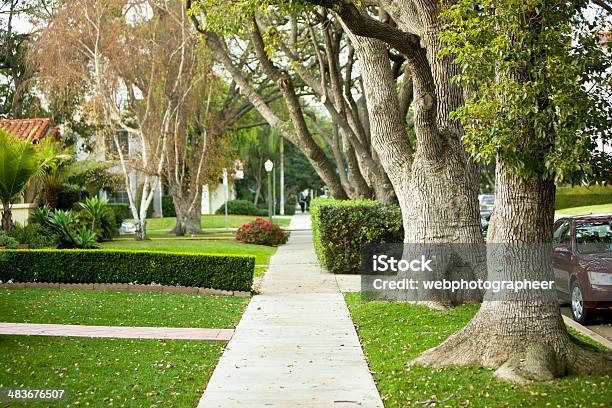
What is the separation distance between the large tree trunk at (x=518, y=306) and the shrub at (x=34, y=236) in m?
14.4

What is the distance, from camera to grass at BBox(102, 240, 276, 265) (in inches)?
1008

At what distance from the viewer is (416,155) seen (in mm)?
13719

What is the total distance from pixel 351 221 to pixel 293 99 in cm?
340

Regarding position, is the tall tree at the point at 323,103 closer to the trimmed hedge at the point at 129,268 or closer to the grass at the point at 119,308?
the trimmed hedge at the point at 129,268

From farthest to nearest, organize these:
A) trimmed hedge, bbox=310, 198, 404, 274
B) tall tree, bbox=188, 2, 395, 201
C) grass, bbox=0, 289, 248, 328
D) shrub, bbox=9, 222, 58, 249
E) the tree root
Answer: shrub, bbox=9, 222, 58, 249, tall tree, bbox=188, 2, 395, 201, trimmed hedge, bbox=310, 198, 404, 274, grass, bbox=0, 289, 248, 328, the tree root

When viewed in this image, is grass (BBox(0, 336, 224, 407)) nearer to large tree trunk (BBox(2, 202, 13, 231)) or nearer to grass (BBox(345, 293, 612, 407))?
grass (BBox(345, 293, 612, 407))

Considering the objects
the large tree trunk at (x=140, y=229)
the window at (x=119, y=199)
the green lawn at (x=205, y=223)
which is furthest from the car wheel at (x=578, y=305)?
the window at (x=119, y=199)

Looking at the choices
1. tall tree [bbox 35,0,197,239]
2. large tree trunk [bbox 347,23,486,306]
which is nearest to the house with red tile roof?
tall tree [bbox 35,0,197,239]

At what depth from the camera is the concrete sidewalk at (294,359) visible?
8.09 m

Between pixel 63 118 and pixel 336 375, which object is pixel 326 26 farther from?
pixel 63 118

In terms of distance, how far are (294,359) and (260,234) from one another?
20.9 m

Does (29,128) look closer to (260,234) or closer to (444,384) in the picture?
(260,234)

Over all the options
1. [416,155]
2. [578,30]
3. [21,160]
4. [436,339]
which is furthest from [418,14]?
[21,160]

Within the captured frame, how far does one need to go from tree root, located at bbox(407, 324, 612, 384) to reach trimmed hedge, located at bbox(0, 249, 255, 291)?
729 cm
